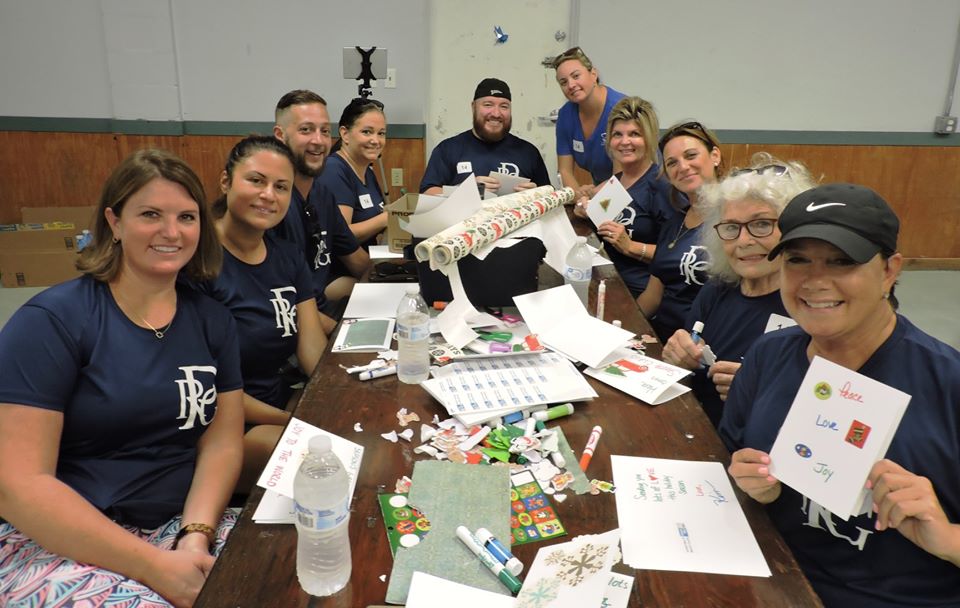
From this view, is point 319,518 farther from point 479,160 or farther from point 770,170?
point 479,160

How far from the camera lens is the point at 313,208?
8.52 feet

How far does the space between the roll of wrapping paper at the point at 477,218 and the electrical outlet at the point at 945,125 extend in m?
3.87

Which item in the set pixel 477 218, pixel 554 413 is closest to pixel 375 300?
pixel 477 218

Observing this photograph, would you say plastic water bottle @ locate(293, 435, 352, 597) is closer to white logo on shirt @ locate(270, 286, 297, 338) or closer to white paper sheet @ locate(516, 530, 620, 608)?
white paper sheet @ locate(516, 530, 620, 608)

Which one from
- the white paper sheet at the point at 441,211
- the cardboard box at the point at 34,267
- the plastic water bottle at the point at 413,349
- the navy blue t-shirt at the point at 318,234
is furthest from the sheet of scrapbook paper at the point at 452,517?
the cardboard box at the point at 34,267

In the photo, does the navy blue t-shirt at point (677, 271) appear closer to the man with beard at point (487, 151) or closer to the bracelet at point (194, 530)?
the man with beard at point (487, 151)

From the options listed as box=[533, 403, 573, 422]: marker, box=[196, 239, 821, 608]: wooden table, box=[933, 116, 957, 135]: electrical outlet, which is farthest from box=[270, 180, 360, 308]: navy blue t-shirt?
box=[933, 116, 957, 135]: electrical outlet

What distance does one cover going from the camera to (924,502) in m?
0.96

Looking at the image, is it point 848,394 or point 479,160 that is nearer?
point 848,394

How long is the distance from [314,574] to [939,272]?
5.61m

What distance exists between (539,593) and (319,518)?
335 millimetres

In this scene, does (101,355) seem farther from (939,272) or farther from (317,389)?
(939,272)

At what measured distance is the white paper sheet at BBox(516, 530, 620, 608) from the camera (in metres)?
0.92

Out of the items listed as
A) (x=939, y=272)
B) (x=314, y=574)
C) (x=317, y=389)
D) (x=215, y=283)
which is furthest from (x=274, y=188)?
(x=939, y=272)
